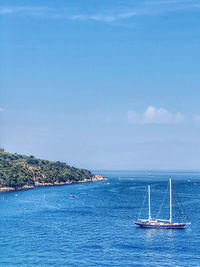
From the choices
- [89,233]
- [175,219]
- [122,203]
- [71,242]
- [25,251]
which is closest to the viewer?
[25,251]

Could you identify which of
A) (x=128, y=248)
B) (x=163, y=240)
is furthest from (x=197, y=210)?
(x=128, y=248)

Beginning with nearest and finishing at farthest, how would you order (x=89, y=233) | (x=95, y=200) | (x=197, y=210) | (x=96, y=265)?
1. (x=96, y=265)
2. (x=89, y=233)
3. (x=197, y=210)
4. (x=95, y=200)

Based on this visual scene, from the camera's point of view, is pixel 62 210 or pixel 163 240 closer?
pixel 163 240

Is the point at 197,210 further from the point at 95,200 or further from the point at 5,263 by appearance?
the point at 5,263

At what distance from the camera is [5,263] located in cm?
8138

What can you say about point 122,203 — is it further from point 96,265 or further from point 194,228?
point 96,265

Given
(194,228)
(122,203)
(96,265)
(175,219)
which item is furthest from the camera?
(122,203)

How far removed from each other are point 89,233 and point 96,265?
30767mm

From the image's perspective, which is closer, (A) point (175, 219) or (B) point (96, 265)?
(B) point (96, 265)

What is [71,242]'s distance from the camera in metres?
99.3

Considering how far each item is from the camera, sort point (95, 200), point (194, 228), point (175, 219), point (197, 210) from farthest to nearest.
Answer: point (95, 200), point (197, 210), point (175, 219), point (194, 228)

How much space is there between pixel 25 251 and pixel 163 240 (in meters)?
40.6

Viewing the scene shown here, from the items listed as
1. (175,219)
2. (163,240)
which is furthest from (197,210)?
(163,240)

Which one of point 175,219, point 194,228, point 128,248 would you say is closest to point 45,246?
point 128,248
